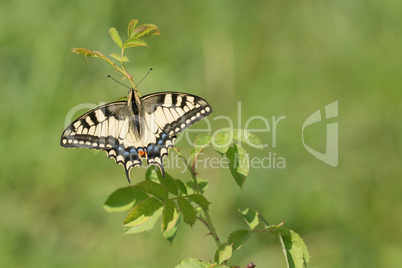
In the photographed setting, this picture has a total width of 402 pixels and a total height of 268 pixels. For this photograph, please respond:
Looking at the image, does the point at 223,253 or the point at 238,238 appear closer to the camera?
the point at 223,253

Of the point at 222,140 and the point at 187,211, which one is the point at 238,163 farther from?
the point at 187,211

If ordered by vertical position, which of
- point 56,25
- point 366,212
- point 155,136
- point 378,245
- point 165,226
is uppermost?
point 56,25

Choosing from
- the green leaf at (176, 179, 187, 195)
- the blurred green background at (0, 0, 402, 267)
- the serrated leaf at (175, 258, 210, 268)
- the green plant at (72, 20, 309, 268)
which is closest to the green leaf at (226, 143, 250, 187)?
the green plant at (72, 20, 309, 268)

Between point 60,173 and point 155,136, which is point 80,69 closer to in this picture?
point 60,173

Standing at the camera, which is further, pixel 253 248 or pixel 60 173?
pixel 60 173

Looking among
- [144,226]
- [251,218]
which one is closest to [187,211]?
[144,226]

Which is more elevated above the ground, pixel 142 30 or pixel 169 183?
pixel 142 30

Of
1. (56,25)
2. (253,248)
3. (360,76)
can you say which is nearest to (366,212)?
(253,248)
